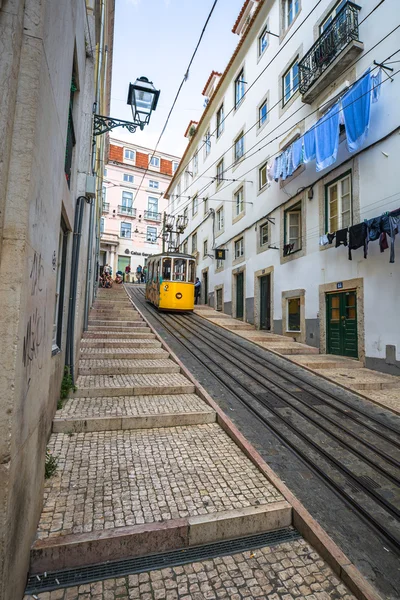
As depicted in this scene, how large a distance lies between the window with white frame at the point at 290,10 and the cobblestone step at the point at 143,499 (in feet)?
51.3

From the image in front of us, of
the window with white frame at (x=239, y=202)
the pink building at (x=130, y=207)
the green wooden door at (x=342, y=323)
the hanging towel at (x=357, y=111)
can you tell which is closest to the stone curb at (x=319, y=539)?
the green wooden door at (x=342, y=323)

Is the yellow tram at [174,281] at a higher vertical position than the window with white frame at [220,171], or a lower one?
lower

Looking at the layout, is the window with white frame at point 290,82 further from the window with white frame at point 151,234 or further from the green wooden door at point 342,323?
the window with white frame at point 151,234

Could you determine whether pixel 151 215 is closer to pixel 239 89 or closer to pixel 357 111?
pixel 239 89

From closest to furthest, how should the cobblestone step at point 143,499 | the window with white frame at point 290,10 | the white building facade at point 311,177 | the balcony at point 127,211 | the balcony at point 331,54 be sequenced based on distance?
the cobblestone step at point 143,499 < the white building facade at point 311,177 < the balcony at point 331,54 < the window with white frame at point 290,10 < the balcony at point 127,211

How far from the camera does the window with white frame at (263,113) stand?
13.8m

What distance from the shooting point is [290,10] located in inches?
490

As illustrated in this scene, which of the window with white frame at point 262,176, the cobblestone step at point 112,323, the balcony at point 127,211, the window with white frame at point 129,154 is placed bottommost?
the cobblestone step at point 112,323

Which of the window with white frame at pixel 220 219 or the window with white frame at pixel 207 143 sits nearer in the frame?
the window with white frame at pixel 220 219

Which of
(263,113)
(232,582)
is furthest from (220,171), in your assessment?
(232,582)

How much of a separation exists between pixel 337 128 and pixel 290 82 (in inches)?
200

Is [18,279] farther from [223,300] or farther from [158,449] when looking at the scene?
[223,300]

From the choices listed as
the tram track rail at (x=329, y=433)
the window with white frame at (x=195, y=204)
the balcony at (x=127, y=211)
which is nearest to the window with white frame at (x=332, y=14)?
the tram track rail at (x=329, y=433)

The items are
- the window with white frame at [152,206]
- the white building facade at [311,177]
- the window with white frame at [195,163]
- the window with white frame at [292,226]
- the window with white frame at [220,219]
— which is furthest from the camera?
the window with white frame at [152,206]
